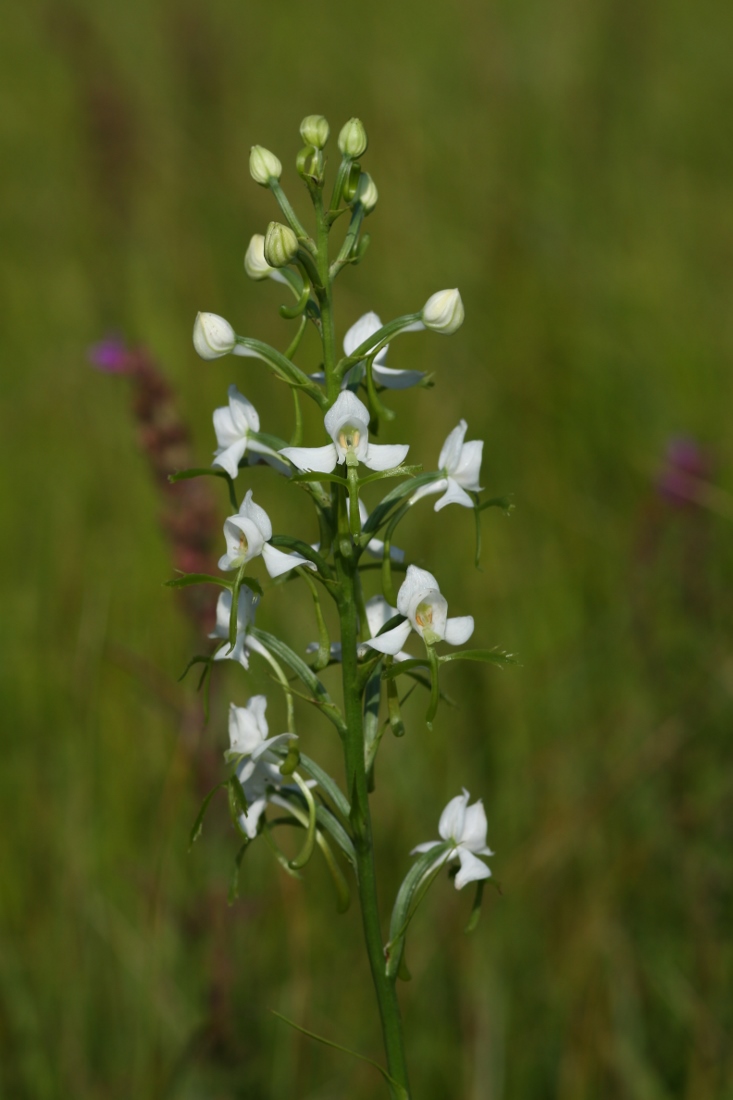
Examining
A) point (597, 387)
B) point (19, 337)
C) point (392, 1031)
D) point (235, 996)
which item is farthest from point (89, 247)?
point (392, 1031)

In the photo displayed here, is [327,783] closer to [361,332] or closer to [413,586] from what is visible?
[413,586]

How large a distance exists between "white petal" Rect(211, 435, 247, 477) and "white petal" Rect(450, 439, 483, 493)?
0.38 metres

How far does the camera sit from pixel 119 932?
3.16 m

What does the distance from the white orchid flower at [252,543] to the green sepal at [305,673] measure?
0.13m

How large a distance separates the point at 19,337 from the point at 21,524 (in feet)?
5.81

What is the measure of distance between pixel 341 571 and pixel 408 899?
576 mm

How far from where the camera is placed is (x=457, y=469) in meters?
1.92

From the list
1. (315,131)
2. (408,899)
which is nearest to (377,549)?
(408,899)

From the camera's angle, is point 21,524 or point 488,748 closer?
point 488,748

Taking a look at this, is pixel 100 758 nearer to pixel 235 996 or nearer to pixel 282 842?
pixel 282 842

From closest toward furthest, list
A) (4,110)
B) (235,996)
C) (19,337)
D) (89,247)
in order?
(235,996) < (19,337) < (89,247) < (4,110)

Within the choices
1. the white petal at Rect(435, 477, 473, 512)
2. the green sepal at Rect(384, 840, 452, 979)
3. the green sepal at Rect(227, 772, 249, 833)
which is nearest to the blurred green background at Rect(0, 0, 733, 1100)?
the green sepal at Rect(384, 840, 452, 979)

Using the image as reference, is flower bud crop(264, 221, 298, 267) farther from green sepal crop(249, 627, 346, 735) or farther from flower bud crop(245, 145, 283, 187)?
green sepal crop(249, 627, 346, 735)

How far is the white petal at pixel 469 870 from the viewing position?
1.79 meters
